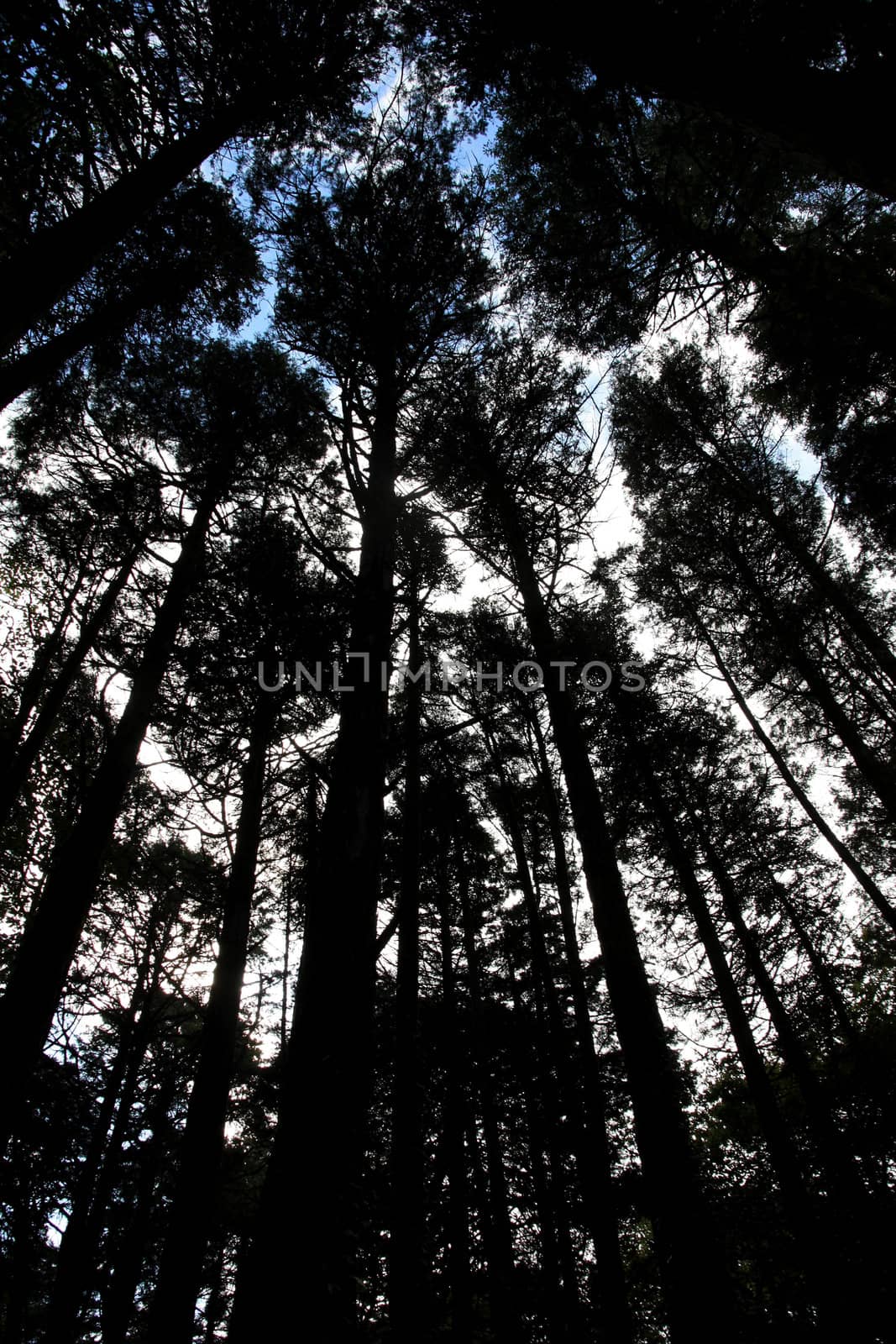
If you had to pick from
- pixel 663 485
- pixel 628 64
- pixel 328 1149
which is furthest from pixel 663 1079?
pixel 663 485

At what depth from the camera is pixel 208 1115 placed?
19.9 ft

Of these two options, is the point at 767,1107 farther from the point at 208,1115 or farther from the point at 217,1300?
the point at 217,1300

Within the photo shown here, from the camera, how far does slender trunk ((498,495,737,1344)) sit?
12.6 ft

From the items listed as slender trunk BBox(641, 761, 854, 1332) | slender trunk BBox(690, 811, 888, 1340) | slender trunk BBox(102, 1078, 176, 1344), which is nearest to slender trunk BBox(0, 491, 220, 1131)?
slender trunk BBox(102, 1078, 176, 1344)

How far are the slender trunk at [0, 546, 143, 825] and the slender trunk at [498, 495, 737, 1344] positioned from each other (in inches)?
286

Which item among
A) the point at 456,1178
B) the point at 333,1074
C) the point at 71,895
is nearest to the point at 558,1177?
the point at 456,1178

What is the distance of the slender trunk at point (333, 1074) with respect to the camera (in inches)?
85.6

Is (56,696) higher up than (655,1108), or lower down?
higher up

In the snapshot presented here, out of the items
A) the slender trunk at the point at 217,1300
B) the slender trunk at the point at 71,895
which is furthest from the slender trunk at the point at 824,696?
the slender trunk at the point at 217,1300

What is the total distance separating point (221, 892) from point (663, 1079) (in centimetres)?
716

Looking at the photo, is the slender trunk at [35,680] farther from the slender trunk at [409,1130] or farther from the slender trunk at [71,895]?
the slender trunk at [409,1130]

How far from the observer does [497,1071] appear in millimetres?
9844

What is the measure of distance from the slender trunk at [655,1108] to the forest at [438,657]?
1.6 inches

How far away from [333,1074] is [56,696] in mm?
7776
